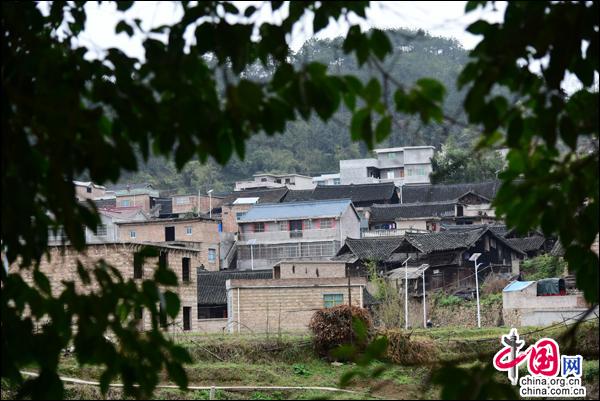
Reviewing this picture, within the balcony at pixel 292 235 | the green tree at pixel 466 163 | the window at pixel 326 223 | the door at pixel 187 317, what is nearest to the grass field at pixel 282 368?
the green tree at pixel 466 163

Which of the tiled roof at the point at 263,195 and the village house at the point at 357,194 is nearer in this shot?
the village house at the point at 357,194

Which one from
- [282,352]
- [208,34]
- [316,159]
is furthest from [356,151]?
[208,34]

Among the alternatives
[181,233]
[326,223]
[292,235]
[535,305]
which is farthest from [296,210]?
[535,305]

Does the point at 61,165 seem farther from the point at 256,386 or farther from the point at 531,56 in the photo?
the point at 256,386

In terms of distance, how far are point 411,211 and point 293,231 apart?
5.89m

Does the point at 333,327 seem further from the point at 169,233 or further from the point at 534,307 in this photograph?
the point at 169,233

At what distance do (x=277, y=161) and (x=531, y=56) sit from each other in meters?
72.1

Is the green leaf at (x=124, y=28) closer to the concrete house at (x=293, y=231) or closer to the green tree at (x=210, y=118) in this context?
the green tree at (x=210, y=118)

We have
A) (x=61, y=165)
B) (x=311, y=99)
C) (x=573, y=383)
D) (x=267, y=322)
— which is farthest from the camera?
(x=267, y=322)

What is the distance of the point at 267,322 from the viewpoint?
1035 inches

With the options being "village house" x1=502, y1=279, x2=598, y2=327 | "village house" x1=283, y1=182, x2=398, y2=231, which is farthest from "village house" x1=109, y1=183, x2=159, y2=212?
"village house" x1=502, y1=279, x2=598, y2=327

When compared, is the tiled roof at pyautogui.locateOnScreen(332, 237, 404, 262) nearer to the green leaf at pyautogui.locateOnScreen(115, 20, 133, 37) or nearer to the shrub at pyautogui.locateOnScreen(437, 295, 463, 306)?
the shrub at pyautogui.locateOnScreen(437, 295, 463, 306)

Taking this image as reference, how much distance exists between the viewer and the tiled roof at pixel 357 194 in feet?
167

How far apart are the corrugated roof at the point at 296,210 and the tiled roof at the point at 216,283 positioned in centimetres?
824
